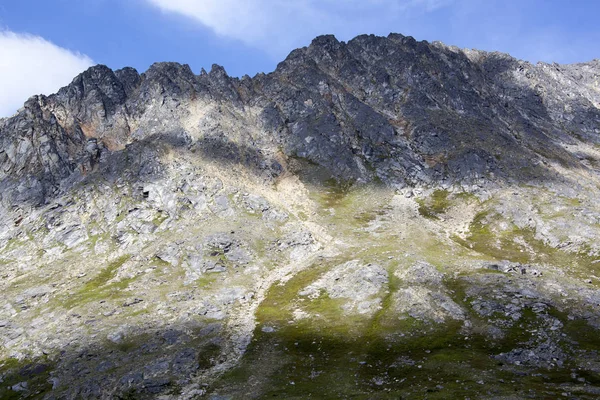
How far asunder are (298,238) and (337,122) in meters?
75.2

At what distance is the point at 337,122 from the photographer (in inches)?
6403

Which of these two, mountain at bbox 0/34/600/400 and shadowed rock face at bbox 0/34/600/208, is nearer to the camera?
mountain at bbox 0/34/600/400

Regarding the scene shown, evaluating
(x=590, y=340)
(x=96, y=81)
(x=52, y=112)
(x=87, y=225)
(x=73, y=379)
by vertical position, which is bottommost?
(x=73, y=379)

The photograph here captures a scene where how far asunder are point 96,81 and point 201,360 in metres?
152

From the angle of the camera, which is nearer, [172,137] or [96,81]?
[172,137]

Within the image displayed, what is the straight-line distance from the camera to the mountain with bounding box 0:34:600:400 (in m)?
54.0

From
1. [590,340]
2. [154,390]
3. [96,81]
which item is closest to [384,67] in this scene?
[96,81]

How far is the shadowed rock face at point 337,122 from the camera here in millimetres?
133625

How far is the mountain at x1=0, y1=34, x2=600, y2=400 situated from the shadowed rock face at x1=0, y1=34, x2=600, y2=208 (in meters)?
0.90

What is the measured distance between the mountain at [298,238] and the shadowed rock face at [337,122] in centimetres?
90

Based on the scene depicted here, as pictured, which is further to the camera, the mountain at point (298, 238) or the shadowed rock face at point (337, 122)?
the shadowed rock face at point (337, 122)

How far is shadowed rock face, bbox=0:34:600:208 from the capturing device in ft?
438

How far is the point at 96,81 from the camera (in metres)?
168

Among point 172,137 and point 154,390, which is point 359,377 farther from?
point 172,137
